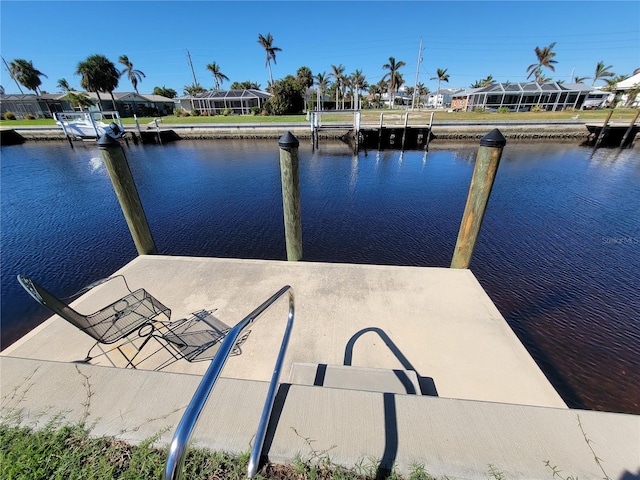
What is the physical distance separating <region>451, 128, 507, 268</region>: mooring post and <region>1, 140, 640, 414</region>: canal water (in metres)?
1.90

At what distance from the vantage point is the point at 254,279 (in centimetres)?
418

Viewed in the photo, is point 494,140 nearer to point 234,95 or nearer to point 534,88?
point 234,95

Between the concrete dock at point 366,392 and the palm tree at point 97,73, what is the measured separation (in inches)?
1903

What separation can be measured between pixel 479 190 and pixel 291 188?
274cm

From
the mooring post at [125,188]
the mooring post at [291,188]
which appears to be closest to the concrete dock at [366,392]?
the mooring post at [291,188]

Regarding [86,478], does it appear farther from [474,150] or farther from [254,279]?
[474,150]

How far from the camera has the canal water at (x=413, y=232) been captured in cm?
473

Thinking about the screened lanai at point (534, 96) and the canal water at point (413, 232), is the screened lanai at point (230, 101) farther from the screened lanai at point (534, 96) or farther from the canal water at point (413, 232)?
the screened lanai at point (534, 96)

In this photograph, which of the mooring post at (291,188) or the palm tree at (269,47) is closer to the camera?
the mooring post at (291,188)

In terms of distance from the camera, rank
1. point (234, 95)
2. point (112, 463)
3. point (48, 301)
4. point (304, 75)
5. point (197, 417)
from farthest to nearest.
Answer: point (304, 75) → point (234, 95) → point (48, 301) → point (112, 463) → point (197, 417)

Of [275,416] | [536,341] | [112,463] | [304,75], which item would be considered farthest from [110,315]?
[304,75]

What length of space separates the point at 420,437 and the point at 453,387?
1.10 metres

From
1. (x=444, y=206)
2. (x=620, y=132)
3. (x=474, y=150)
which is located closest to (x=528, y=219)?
(x=444, y=206)

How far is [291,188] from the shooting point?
166 inches
